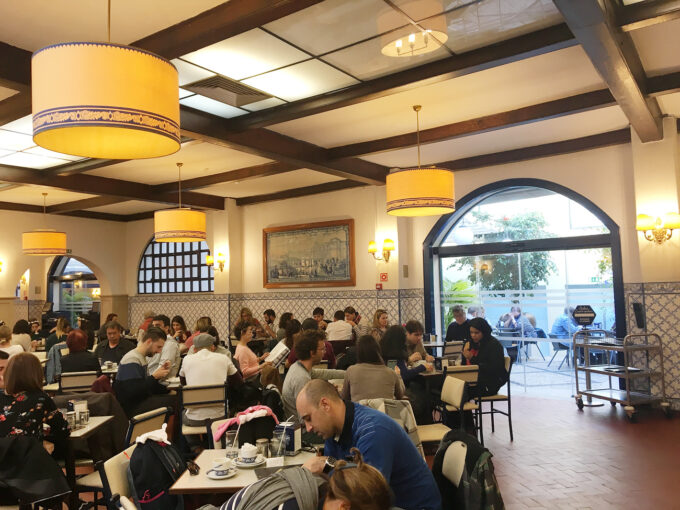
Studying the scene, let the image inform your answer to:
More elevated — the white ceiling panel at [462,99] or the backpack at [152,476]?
the white ceiling panel at [462,99]

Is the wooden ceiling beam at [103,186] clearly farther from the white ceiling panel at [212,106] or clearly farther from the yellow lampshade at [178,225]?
the white ceiling panel at [212,106]

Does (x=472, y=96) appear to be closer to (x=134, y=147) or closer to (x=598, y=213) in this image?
(x=598, y=213)

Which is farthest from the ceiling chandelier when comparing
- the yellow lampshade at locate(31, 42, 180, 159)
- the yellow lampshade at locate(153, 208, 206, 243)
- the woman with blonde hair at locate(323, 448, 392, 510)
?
the yellow lampshade at locate(153, 208, 206, 243)

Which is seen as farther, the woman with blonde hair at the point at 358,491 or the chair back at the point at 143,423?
the chair back at the point at 143,423

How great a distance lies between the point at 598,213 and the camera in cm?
884

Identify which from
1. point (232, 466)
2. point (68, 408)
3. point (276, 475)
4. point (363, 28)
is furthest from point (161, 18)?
point (276, 475)

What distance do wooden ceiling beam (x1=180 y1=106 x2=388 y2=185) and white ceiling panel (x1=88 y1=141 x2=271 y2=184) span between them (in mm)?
1097

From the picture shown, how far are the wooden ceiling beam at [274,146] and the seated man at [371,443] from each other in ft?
16.2

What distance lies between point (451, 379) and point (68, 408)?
11.1 ft

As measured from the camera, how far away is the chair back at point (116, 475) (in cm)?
284

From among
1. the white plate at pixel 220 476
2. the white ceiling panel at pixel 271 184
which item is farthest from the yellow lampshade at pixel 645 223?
the white plate at pixel 220 476

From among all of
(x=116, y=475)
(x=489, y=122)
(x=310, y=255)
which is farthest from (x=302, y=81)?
(x=310, y=255)

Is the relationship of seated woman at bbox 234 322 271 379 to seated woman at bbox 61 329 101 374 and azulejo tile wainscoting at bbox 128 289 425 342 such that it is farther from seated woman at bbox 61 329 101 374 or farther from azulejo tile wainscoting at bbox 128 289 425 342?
azulejo tile wainscoting at bbox 128 289 425 342

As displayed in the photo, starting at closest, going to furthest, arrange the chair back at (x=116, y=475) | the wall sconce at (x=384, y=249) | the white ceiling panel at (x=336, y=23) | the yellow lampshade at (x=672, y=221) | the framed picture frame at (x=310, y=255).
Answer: the chair back at (x=116, y=475)
the white ceiling panel at (x=336, y=23)
the yellow lampshade at (x=672, y=221)
the wall sconce at (x=384, y=249)
the framed picture frame at (x=310, y=255)
